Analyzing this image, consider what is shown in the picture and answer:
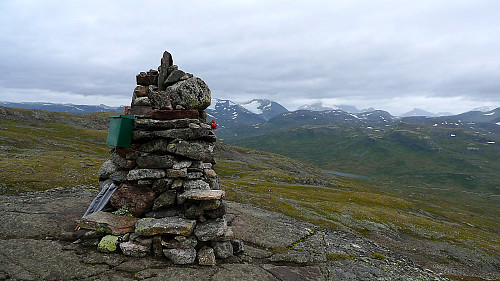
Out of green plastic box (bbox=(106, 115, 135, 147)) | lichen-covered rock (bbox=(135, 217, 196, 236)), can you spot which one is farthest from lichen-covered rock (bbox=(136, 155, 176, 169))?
lichen-covered rock (bbox=(135, 217, 196, 236))

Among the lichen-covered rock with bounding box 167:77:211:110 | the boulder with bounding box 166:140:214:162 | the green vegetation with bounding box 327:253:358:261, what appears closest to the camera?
the boulder with bounding box 166:140:214:162

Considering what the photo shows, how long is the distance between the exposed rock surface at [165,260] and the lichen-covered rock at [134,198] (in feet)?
13.0

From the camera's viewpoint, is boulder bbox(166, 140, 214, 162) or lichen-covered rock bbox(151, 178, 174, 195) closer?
lichen-covered rock bbox(151, 178, 174, 195)

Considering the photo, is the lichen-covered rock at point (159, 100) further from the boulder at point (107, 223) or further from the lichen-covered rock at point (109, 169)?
the boulder at point (107, 223)

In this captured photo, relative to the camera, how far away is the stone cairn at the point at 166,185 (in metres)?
18.3

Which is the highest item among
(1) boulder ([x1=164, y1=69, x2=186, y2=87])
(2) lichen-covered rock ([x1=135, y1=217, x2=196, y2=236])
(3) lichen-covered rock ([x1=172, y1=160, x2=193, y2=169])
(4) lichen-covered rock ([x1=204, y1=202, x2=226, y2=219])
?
(1) boulder ([x1=164, y1=69, x2=186, y2=87])

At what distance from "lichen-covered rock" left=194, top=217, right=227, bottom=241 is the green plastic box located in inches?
405

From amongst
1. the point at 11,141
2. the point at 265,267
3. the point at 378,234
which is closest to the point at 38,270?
the point at 265,267

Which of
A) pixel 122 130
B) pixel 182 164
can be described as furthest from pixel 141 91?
pixel 182 164

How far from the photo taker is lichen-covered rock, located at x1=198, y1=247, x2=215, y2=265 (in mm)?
18219

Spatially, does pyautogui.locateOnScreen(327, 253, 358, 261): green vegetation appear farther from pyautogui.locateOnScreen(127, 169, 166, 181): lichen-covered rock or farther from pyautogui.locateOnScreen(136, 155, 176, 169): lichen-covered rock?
pyautogui.locateOnScreen(127, 169, 166, 181): lichen-covered rock

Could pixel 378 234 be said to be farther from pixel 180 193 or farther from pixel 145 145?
pixel 145 145

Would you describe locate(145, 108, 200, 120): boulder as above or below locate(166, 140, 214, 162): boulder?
above

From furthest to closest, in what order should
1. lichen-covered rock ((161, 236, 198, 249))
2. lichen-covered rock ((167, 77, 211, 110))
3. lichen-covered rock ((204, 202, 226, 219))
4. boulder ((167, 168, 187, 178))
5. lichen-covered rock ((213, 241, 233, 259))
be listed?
A: lichen-covered rock ((167, 77, 211, 110)) → boulder ((167, 168, 187, 178)) → lichen-covered rock ((204, 202, 226, 219)) → lichen-covered rock ((213, 241, 233, 259)) → lichen-covered rock ((161, 236, 198, 249))
